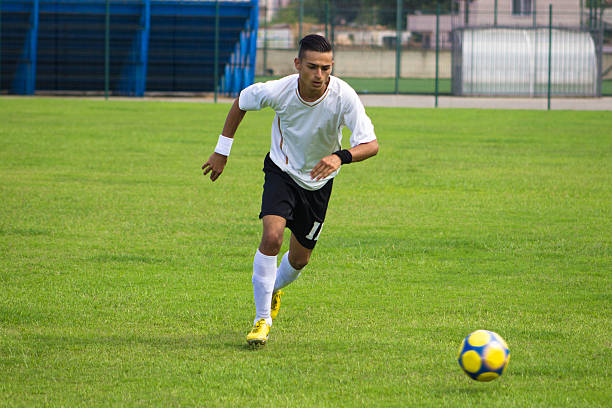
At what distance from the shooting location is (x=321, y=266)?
305 inches

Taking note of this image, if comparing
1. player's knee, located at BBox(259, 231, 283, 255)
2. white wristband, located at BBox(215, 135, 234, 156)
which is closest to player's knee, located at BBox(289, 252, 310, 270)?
player's knee, located at BBox(259, 231, 283, 255)

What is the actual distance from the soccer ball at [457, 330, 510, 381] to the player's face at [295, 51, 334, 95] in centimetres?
185

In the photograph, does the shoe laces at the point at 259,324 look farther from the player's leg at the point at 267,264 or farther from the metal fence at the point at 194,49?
the metal fence at the point at 194,49

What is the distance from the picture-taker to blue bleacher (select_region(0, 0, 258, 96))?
3231 cm

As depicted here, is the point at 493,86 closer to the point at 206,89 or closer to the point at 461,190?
the point at 206,89

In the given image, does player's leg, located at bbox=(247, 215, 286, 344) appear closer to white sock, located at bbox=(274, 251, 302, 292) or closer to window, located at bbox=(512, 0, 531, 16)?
white sock, located at bbox=(274, 251, 302, 292)

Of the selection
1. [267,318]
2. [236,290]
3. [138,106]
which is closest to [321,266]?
[236,290]

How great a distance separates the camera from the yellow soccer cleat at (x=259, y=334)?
5320mm

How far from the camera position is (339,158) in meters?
5.32

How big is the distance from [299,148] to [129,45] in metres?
29.3

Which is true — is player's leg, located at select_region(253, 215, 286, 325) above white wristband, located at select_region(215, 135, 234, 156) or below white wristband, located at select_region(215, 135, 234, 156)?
below

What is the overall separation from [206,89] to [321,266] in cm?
2785

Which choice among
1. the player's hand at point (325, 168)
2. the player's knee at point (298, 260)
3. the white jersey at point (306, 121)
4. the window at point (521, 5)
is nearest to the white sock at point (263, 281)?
the player's knee at point (298, 260)

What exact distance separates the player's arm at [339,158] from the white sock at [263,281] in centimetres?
66
